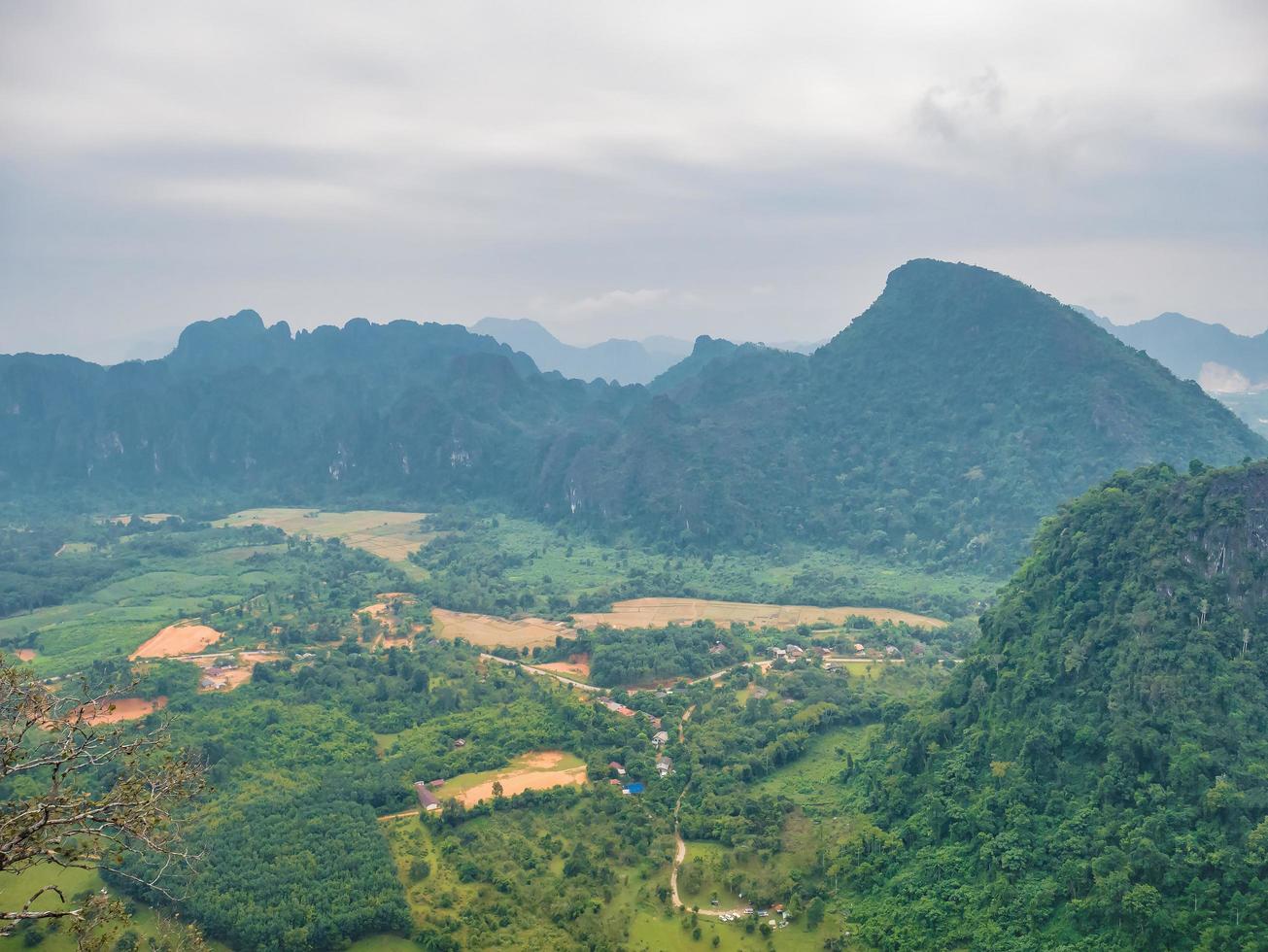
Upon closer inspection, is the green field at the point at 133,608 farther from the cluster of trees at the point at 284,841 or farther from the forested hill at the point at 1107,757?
the forested hill at the point at 1107,757

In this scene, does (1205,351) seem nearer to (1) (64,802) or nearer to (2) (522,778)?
(2) (522,778)

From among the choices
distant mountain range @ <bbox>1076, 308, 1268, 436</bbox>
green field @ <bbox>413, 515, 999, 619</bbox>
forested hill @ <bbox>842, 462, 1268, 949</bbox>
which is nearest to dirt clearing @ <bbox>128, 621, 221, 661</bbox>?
green field @ <bbox>413, 515, 999, 619</bbox>

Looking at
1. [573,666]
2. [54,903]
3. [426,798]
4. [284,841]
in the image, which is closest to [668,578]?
[573,666]

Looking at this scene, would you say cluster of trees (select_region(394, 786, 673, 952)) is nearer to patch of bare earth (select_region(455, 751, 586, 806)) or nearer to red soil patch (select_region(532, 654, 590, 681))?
patch of bare earth (select_region(455, 751, 586, 806))

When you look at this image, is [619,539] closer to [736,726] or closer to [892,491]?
[892,491]

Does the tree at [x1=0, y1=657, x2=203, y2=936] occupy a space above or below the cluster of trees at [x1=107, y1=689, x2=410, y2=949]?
above

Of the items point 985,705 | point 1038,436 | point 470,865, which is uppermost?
point 1038,436

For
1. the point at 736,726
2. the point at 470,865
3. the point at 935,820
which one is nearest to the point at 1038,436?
the point at 736,726
